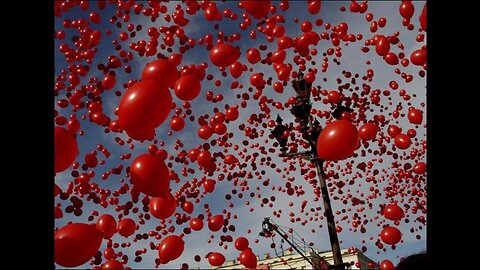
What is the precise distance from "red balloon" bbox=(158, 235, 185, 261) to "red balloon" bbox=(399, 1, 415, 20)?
18.1 ft

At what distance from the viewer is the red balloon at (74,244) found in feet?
11.1

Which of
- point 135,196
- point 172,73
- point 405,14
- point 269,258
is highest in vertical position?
point 405,14

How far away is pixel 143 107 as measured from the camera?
400 centimetres

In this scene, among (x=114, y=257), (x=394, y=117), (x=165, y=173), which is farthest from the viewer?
(x=394, y=117)

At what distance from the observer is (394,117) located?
1093 cm

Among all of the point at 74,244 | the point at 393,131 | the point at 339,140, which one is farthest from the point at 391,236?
the point at 74,244

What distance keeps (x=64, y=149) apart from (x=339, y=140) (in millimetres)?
3445

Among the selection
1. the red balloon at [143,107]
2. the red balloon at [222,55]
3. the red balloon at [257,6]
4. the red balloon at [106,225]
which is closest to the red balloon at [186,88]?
the red balloon at [222,55]

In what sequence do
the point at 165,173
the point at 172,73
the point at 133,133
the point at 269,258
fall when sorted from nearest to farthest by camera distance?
the point at 133,133 < the point at 165,173 < the point at 172,73 < the point at 269,258
